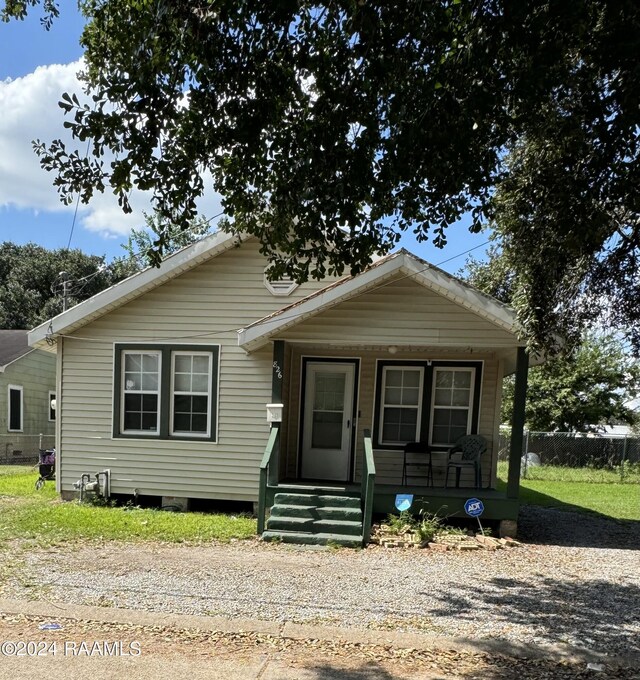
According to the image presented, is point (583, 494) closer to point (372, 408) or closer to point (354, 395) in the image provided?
point (372, 408)

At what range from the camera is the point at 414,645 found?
4375mm

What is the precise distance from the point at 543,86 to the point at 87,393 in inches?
350

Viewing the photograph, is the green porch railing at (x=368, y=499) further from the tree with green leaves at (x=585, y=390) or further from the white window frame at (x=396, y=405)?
the tree with green leaves at (x=585, y=390)

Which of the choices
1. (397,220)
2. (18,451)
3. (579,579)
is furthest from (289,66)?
(18,451)

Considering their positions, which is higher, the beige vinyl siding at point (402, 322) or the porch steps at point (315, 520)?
the beige vinyl siding at point (402, 322)

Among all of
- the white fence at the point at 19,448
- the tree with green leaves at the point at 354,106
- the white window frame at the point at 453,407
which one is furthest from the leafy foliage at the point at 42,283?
the tree with green leaves at the point at 354,106

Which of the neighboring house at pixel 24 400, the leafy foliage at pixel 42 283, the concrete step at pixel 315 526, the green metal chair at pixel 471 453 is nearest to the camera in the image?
the concrete step at pixel 315 526

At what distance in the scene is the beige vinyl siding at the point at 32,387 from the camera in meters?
17.9

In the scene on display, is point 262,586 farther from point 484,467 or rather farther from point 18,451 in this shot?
point 18,451

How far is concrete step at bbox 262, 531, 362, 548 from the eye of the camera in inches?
298

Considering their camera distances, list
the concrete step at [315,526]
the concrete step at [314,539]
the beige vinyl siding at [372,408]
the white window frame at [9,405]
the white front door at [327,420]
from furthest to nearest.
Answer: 1. the white window frame at [9,405]
2. the white front door at [327,420]
3. the beige vinyl siding at [372,408]
4. the concrete step at [315,526]
5. the concrete step at [314,539]

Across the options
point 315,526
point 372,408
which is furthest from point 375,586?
point 372,408

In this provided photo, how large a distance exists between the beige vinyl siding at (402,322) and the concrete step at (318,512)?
2.51m

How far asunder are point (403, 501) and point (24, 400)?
1542 cm
